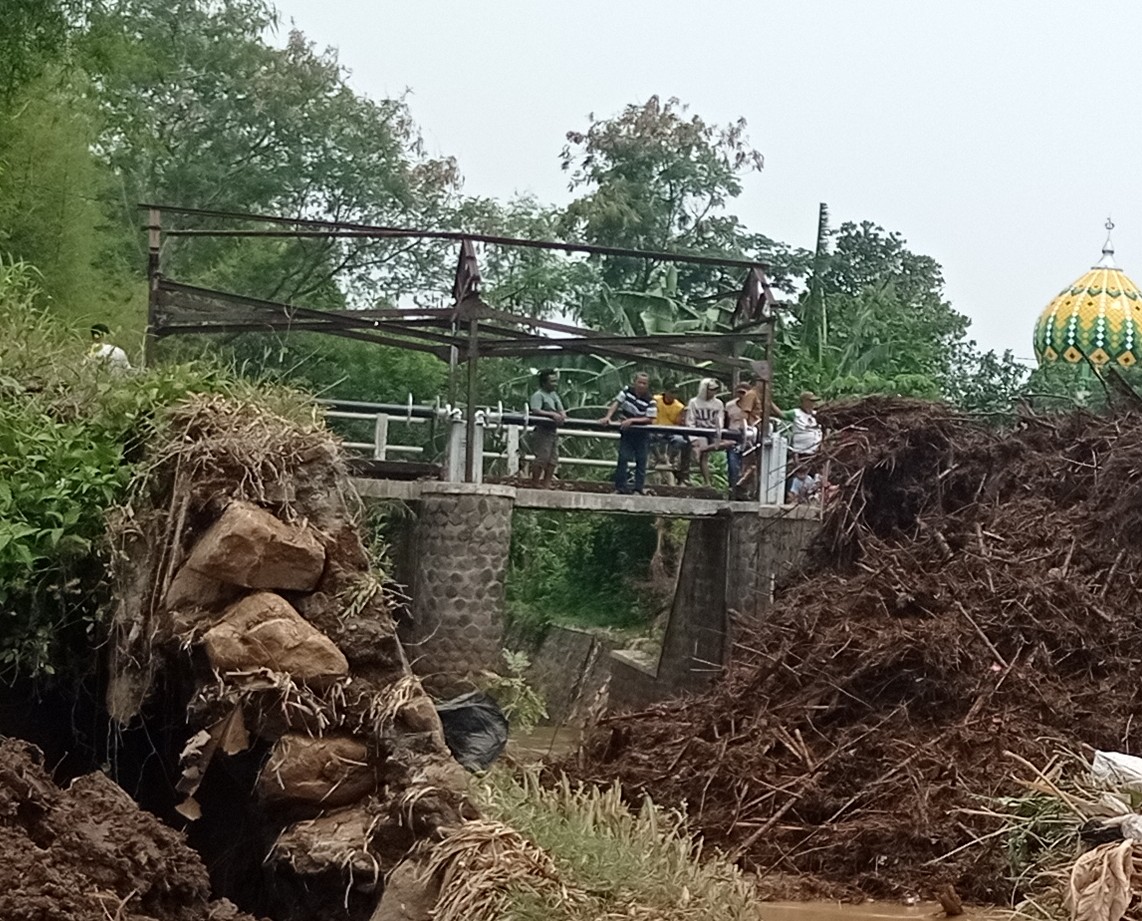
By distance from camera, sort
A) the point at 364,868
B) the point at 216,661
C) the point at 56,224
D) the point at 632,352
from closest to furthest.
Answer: the point at 364,868
the point at 216,661
the point at 632,352
the point at 56,224

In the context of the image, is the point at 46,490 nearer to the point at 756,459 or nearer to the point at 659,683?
the point at 756,459

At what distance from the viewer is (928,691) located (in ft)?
33.3

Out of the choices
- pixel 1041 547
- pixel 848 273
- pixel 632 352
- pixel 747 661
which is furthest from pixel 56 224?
pixel 848 273

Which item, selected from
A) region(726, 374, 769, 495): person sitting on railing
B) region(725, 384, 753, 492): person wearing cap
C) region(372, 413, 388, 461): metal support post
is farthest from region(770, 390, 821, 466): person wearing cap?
region(372, 413, 388, 461): metal support post

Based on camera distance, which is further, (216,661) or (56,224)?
(56,224)

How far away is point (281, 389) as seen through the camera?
28.2 ft

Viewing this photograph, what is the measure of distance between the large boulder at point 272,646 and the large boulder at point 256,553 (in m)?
0.20

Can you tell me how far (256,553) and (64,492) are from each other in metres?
1.18

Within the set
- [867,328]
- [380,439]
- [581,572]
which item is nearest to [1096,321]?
[867,328]

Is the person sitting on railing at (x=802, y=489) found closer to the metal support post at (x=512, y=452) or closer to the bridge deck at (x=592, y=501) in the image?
the bridge deck at (x=592, y=501)

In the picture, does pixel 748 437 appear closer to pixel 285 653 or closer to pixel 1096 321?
pixel 285 653

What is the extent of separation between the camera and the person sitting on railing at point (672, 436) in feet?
54.9

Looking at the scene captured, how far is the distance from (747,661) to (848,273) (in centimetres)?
1990

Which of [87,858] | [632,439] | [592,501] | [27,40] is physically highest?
[27,40]
